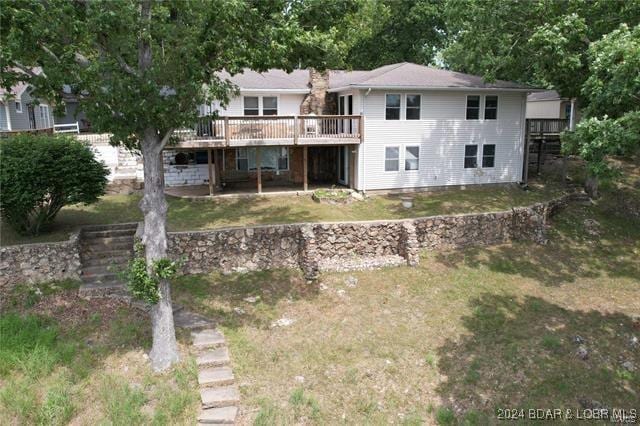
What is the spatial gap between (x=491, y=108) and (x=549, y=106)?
55.1ft

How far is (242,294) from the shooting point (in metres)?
14.5

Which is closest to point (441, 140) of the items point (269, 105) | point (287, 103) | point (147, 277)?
point (287, 103)

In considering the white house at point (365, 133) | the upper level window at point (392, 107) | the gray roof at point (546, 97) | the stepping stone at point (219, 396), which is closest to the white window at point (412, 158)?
the white house at point (365, 133)

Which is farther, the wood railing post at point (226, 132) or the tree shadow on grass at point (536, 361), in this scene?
the wood railing post at point (226, 132)

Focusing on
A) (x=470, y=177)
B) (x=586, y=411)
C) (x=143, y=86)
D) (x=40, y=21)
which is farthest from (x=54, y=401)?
(x=470, y=177)

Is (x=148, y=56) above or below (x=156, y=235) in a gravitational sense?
above

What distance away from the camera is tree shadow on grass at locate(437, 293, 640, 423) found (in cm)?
1038

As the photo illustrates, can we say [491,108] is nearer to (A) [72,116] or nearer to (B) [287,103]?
(B) [287,103]

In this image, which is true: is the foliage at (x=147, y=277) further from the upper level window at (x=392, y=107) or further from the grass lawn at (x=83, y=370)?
the upper level window at (x=392, y=107)

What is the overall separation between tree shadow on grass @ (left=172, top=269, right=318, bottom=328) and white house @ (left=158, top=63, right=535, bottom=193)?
6558 mm

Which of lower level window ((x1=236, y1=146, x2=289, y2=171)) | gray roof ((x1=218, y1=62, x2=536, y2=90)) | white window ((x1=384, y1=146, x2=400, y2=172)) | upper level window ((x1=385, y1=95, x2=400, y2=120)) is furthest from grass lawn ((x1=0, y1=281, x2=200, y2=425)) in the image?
upper level window ((x1=385, y1=95, x2=400, y2=120))

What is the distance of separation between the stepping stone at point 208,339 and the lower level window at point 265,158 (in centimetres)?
1307

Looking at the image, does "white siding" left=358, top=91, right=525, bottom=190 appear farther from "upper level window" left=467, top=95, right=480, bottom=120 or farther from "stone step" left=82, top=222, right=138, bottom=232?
"stone step" left=82, top=222, right=138, bottom=232

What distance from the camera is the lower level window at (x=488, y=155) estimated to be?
23.8m
